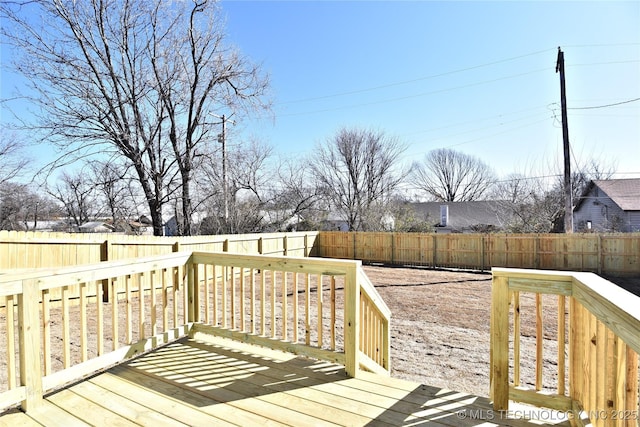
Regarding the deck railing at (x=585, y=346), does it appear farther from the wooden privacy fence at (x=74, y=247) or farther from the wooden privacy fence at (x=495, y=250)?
the wooden privacy fence at (x=495, y=250)

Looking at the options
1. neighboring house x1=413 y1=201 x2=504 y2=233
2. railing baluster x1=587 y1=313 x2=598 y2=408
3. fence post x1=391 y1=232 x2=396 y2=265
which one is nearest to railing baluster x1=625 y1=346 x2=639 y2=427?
railing baluster x1=587 y1=313 x2=598 y2=408

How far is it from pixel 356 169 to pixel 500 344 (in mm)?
20915

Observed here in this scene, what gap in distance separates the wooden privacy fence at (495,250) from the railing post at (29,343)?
13619mm

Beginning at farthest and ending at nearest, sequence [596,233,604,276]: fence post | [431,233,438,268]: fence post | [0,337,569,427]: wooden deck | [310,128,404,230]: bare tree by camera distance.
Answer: [310,128,404,230]: bare tree < [431,233,438,268]: fence post < [596,233,604,276]: fence post < [0,337,569,427]: wooden deck

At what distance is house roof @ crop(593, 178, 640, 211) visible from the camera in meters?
15.9

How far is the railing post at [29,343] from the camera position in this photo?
2.05 metres

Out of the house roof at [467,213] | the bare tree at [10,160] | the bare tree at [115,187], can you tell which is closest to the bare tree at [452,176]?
the house roof at [467,213]

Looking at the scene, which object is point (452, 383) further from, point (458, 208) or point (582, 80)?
point (458, 208)

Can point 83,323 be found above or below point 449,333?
above

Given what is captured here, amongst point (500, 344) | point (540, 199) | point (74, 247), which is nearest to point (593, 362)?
point (500, 344)

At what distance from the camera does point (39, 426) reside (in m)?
1.93

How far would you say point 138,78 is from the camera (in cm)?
988

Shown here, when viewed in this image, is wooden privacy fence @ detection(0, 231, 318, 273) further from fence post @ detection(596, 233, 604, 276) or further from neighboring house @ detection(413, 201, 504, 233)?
neighboring house @ detection(413, 201, 504, 233)

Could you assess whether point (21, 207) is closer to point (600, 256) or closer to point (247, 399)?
point (247, 399)
